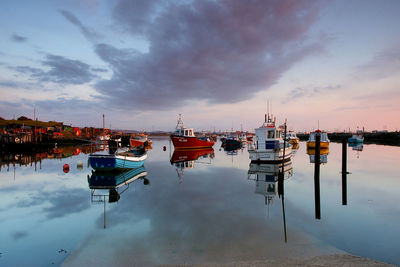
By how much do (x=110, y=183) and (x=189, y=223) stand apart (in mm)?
10283

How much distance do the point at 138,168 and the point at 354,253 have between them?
834 inches

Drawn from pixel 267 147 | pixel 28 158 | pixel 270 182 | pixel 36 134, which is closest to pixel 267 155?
pixel 267 147

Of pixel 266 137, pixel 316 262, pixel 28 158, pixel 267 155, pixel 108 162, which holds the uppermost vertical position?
pixel 266 137

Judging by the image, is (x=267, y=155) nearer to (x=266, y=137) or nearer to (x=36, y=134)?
(x=266, y=137)

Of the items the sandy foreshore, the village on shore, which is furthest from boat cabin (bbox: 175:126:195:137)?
the sandy foreshore

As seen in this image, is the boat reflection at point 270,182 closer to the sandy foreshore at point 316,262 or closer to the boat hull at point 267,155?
the boat hull at point 267,155

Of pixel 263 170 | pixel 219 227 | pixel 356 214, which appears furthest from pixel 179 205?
pixel 263 170

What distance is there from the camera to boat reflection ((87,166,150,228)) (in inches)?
548

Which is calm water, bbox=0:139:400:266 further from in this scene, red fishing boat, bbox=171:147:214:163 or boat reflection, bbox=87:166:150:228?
red fishing boat, bbox=171:147:214:163

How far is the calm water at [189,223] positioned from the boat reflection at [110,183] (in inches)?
7.8

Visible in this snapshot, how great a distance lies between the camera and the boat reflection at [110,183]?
13.9 m

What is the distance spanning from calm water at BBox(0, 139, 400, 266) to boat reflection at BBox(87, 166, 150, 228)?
198 millimetres

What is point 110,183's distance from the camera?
56.5ft

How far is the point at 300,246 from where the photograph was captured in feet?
24.2
